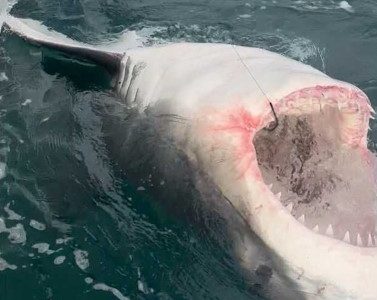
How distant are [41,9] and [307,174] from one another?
3305 mm

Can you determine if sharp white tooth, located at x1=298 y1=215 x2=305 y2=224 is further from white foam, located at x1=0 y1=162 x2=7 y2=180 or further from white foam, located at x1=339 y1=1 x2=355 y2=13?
white foam, located at x1=339 y1=1 x2=355 y2=13

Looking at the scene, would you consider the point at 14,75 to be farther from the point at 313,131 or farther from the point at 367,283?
the point at 367,283

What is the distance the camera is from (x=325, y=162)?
3.01 meters

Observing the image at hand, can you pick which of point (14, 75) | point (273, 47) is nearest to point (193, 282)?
point (14, 75)

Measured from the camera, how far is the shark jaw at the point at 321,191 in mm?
2457

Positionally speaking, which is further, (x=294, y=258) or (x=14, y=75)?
(x=14, y=75)

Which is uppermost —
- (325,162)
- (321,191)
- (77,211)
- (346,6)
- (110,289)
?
(325,162)

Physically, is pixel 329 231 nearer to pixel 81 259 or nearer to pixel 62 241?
pixel 81 259

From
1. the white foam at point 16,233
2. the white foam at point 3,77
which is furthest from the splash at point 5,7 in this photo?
the white foam at point 16,233

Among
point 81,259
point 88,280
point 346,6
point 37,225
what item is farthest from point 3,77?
point 346,6

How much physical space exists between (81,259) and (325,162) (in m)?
1.19

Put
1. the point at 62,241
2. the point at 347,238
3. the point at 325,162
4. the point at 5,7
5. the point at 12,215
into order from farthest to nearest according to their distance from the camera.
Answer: the point at 5,7 < the point at 12,215 < the point at 62,241 < the point at 325,162 < the point at 347,238

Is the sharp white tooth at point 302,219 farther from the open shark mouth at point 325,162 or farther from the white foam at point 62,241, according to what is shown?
the white foam at point 62,241

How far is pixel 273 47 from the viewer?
5.33m
